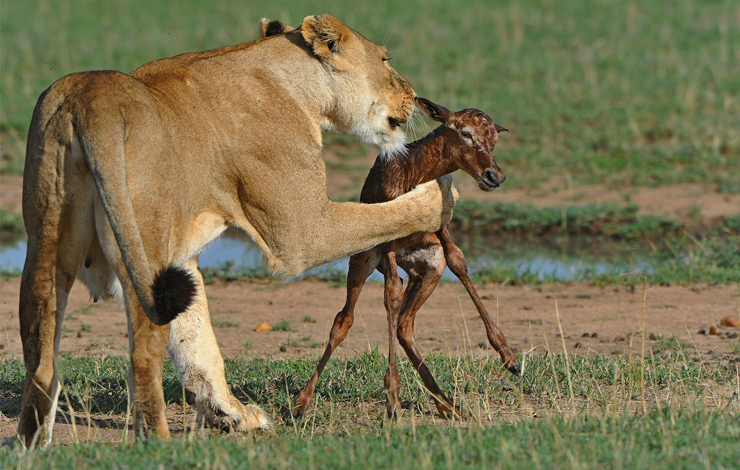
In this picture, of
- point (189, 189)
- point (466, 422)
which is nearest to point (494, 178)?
point (466, 422)

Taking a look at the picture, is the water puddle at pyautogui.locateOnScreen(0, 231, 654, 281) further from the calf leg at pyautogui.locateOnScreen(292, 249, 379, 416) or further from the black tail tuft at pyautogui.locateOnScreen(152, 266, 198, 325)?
the black tail tuft at pyautogui.locateOnScreen(152, 266, 198, 325)

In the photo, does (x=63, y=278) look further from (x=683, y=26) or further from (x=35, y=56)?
(x=683, y=26)

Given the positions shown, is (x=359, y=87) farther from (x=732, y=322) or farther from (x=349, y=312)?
(x=732, y=322)

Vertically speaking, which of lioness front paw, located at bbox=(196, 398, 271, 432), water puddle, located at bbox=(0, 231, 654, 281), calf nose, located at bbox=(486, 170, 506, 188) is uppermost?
calf nose, located at bbox=(486, 170, 506, 188)

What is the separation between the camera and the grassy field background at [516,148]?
3.59 m

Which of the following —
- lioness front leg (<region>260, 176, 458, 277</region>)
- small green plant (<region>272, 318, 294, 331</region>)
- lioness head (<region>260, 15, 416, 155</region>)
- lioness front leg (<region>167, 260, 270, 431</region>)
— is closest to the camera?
lioness front leg (<region>260, 176, 458, 277</region>)

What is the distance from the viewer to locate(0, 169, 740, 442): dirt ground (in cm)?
605

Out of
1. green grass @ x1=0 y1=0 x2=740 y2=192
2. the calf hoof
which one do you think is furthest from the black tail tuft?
green grass @ x1=0 y1=0 x2=740 y2=192

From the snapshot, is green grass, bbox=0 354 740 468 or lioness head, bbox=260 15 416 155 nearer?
green grass, bbox=0 354 740 468

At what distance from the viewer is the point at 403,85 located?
4949 millimetres

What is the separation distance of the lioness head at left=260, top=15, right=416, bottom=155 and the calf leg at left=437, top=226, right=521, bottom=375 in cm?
53

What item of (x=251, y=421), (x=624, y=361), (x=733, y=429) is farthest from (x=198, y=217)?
(x=624, y=361)

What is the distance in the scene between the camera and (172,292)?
11.1 feet

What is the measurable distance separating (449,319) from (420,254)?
7.03 feet
